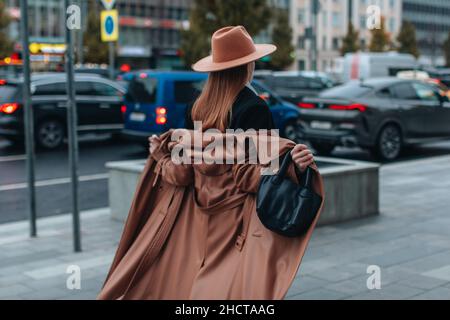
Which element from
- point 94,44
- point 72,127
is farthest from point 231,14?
point 72,127

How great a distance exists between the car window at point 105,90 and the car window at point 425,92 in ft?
22.2

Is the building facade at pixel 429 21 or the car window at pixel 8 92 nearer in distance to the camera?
the car window at pixel 8 92

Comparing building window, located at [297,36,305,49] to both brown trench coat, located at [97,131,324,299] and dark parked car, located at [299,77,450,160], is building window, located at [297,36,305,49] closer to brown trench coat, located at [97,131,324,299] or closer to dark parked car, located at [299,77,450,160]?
dark parked car, located at [299,77,450,160]

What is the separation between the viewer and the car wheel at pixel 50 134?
16.2 metres

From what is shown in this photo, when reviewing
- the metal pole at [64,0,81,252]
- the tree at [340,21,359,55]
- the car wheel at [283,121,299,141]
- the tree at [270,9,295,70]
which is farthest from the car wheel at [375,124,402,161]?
the tree at [340,21,359,55]

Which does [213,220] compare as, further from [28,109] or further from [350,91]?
[350,91]

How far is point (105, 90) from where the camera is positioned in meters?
17.5

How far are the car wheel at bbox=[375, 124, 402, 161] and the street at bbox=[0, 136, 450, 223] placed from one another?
0.82 ft

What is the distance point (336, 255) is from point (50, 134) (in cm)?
1093

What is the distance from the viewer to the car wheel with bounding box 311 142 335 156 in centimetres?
1446

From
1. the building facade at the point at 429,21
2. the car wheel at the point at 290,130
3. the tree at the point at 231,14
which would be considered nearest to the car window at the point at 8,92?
the car wheel at the point at 290,130

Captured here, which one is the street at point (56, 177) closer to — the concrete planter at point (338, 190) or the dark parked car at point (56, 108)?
the dark parked car at point (56, 108)
